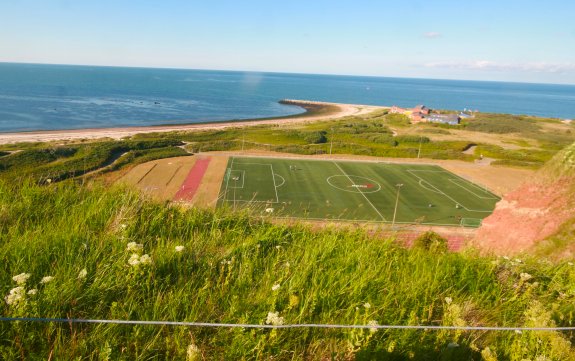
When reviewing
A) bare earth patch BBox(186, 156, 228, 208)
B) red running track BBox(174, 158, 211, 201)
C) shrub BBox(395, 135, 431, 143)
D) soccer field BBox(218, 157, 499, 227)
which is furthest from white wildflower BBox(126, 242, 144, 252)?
shrub BBox(395, 135, 431, 143)

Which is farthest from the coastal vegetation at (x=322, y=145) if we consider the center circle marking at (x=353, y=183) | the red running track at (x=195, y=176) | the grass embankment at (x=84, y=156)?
the center circle marking at (x=353, y=183)

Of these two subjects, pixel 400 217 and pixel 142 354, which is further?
pixel 400 217

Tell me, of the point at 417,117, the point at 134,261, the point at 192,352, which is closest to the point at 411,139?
the point at 417,117

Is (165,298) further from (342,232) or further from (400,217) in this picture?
(400,217)

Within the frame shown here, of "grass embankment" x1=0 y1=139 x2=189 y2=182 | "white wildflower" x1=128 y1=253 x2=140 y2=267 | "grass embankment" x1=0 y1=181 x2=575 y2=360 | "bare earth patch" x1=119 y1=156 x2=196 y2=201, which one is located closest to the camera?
"grass embankment" x1=0 y1=181 x2=575 y2=360

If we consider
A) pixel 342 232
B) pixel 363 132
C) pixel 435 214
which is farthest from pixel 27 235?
pixel 363 132

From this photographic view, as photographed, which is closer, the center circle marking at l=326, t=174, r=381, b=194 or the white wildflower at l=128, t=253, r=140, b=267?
the white wildflower at l=128, t=253, r=140, b=267

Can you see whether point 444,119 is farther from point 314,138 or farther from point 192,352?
point 192,352

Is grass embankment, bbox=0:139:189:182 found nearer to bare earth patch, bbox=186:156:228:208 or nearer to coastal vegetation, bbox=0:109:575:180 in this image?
coastal vegetation, bbox=0:109:575:180
